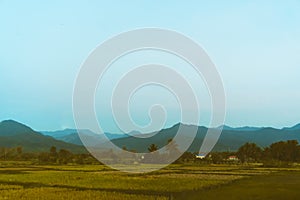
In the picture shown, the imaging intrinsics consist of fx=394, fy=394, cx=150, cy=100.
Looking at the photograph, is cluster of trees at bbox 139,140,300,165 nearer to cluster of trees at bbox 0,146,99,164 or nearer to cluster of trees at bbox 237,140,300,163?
cluster of trees at bbox 237,140,300,163

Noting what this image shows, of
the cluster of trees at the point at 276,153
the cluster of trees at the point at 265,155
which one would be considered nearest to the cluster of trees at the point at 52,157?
the cluster of trees at the point at 265,155

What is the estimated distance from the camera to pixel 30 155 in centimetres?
8306

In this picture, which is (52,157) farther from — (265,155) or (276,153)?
(276,153)

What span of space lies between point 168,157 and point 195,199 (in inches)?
2072

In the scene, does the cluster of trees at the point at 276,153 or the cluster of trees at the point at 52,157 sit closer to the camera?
the cluster of trees at the point at 52,157

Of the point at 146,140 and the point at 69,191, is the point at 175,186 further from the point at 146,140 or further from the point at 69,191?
the point at 146,140

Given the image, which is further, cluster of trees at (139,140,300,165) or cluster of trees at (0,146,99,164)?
cluster of trees at (139,140,300,165)

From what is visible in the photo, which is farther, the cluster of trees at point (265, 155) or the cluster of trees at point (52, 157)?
the cluster of trees at point (265, 155)

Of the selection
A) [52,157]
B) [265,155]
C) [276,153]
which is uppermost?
[52,157]

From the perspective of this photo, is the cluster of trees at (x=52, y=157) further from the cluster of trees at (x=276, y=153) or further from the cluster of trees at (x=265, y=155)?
the cluster of trees at (x=276, y=153)

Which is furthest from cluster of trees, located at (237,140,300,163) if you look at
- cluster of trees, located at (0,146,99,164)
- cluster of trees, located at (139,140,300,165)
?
cluster of trees, located at (0,146,99,164)

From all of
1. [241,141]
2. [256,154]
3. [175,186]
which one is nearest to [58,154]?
[256,154]

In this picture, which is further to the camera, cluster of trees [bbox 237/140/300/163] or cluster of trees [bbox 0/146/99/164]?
cluster of trees [bbox 237/140/300/163]

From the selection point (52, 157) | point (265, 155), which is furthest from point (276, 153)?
point (52, 157)
